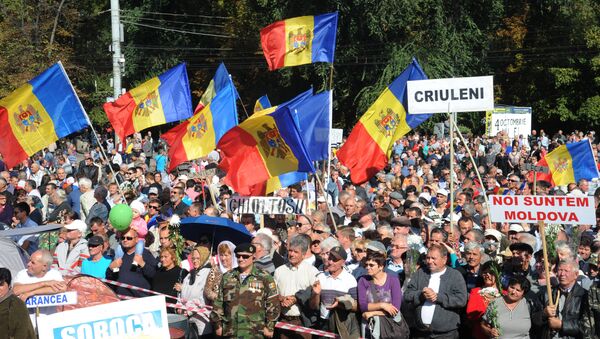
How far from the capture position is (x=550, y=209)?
895 cm

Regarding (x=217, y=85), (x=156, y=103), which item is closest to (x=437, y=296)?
(x=217, y=85)

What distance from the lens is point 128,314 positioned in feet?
23.7

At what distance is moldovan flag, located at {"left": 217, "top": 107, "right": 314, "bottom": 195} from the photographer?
12891 mm

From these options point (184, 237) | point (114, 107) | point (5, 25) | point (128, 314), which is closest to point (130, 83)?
point (5, 25)

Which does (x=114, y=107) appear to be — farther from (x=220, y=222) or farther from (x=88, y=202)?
(x=220, y=222)

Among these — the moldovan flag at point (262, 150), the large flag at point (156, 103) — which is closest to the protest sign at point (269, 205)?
the moldovan flag at point (262, 150)

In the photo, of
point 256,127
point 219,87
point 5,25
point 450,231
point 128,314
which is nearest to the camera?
point 128,314

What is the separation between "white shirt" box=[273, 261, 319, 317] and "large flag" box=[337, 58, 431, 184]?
16.6ft

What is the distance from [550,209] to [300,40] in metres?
8.50

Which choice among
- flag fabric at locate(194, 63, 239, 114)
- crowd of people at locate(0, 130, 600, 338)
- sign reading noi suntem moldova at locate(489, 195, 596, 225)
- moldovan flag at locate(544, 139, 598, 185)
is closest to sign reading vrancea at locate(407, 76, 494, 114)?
crowd of people at locate(0, 130, 600, 338)

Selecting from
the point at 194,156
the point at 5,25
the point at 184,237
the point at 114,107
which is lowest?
the point at 184,237

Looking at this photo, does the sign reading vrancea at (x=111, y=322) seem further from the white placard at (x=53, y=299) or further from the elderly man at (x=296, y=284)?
the elderly man at (x=296, y=284)

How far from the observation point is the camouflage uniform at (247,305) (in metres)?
9.04

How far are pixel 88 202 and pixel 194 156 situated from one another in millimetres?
1952
